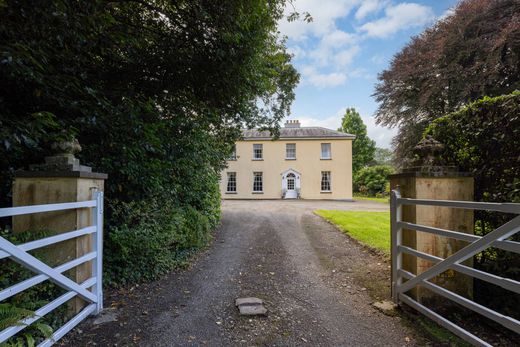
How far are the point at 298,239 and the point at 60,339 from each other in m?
5.68

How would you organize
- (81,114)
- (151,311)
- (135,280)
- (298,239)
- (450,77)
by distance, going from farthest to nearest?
1. (450,77)
2. (298,239)
3. (135,280)
4. (81,114)
5. (151,311)

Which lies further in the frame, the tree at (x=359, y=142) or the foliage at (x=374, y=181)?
the tree at (x=359, y=142)

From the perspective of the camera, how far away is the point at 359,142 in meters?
34.4

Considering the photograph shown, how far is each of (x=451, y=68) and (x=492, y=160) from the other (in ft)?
36.2

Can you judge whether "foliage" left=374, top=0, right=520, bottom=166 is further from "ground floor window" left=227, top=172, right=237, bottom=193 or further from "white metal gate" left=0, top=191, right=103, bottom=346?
"ground floor window" left=227, top=172, right=237, bottom=193

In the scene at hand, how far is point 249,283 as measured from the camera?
4.20m

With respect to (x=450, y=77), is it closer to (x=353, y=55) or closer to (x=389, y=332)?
(x=353, y=55)

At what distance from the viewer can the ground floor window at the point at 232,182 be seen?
77.7ft

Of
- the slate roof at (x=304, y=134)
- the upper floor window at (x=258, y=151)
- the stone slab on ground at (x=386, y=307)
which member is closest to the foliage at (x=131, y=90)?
the stone slab on ground at (x=386, y=307)

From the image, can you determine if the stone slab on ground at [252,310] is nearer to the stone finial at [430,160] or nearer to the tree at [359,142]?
the stone finial at [430,160]

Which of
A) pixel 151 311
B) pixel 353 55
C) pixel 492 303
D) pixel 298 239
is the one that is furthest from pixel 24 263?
pixel 353 55

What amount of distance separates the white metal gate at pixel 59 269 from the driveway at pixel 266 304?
263 mm

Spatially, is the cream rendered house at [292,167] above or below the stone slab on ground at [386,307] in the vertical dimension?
above

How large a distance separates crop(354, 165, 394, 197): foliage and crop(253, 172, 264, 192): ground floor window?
41.5 ft
